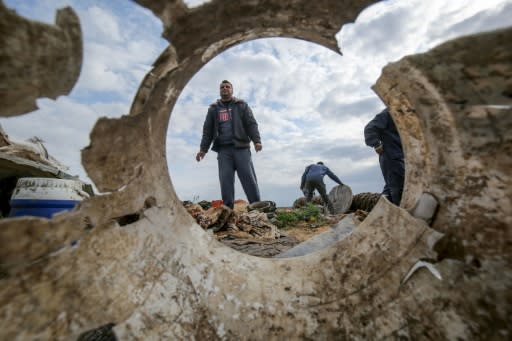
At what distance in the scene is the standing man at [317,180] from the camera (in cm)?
775

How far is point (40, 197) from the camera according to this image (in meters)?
1.38

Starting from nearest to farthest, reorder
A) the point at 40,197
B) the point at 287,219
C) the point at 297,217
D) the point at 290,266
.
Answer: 1. the point at 290,266
2. the point at 40,197
3. the point at 287,219
4. the point at 297,217

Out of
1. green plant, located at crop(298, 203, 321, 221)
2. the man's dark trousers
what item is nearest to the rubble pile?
the man's dark trousers

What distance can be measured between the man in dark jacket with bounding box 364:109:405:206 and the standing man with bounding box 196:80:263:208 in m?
1.82

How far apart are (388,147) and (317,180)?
3975mm

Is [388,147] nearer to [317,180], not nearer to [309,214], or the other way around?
[309,214]

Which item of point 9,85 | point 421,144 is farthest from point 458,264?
point 9,85

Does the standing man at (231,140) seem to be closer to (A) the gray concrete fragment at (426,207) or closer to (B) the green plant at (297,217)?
(B) the green plant at (297,217)

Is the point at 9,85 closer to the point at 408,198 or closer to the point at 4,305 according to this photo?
the point at 4,305

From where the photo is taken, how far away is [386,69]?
0.86 meters

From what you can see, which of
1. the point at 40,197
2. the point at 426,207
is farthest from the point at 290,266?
the point at 40,197

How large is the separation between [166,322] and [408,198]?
3.08 feet

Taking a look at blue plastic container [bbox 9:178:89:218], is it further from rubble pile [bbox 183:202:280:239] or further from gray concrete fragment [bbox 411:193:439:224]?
rubble pile [bbox 183:202:280:239]

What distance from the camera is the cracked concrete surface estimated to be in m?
0.64
